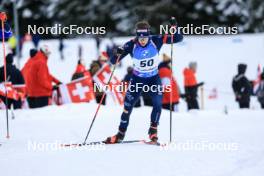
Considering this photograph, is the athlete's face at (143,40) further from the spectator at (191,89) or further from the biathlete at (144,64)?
the spectator at (191,89)

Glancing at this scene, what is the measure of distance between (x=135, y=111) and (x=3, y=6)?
1458 inches

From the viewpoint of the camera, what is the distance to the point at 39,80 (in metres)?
12.7

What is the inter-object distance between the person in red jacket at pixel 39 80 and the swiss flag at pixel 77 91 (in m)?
0.84

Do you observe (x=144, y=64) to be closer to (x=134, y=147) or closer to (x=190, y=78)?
(x=134, y=147)

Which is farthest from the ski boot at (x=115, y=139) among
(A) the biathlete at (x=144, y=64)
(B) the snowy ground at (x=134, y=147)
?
(B) the snowy ground at (x=134, y=147)

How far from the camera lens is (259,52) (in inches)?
1249

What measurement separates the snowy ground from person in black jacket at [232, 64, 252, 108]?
74.7 inches

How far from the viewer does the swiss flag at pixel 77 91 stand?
13.8 metres

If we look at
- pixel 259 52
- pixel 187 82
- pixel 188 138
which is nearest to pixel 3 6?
pixel 259 52

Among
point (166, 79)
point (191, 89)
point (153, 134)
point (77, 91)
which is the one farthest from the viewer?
point (191, 89)

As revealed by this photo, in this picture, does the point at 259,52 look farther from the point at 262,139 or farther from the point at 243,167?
the point at 243,167

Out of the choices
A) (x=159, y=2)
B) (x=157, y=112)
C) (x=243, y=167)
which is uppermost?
(x=159, y=2)

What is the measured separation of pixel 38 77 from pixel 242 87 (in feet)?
17.7

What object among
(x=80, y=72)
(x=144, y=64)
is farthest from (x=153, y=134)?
(x=80, y=72)
